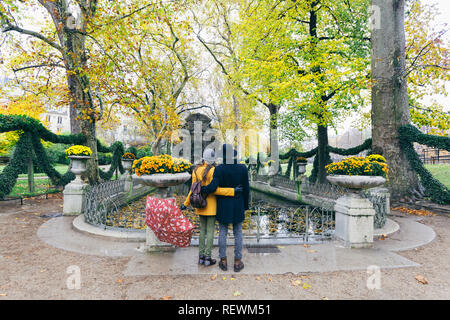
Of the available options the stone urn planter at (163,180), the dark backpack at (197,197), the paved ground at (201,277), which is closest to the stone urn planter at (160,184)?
the stone urn planter at (163,180)

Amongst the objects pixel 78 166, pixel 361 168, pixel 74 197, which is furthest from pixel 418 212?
pixel 78 166

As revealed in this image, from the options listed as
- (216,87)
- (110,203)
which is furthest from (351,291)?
(216,87)

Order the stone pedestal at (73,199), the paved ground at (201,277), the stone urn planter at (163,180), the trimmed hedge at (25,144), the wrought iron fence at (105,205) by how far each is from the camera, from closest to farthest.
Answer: the paved ground at (201,277) → the stone urn planter at (163,180) → the wrought iron fence at (105,205) → the stone pedestal at (73,199) → the trimmed hedge at (25,144)

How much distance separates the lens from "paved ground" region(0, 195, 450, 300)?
3.03 metres

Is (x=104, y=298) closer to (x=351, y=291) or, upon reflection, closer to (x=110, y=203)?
(x=351, y=291)

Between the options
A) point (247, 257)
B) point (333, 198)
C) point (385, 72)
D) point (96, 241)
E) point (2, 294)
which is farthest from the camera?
point (385, 72)

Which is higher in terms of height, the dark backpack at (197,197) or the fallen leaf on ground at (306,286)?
the dark backpack at (197,197)

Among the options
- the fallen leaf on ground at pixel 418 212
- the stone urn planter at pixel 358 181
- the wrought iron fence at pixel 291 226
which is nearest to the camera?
the stone urn planter at pixel 358 181

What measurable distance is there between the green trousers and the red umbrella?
0.68ft

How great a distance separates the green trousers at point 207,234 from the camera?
3.80 metres

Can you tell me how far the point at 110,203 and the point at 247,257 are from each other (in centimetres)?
585

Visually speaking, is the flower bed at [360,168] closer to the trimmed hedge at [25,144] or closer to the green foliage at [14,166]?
the trimmed hedge at [25,144]

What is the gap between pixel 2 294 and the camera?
2961 millimetres

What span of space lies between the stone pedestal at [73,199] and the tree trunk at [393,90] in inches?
460
